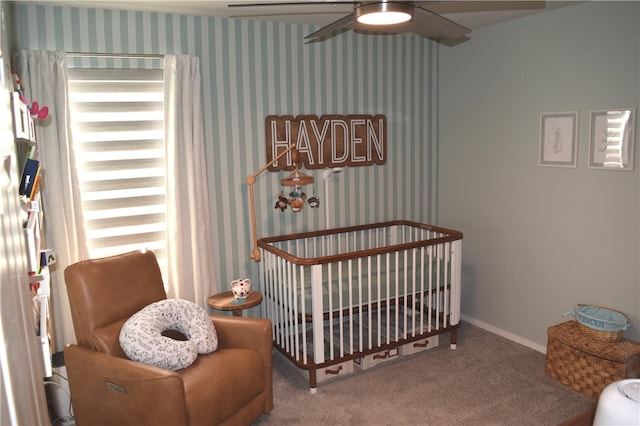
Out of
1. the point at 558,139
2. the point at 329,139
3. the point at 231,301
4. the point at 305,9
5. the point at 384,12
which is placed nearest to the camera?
the point at 384,12

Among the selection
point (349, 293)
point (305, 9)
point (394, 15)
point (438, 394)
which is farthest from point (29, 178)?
point (438, 394)

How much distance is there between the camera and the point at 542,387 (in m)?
3.17

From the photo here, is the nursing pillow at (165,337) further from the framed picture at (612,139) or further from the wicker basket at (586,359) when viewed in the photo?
the framed picture at (612,139)

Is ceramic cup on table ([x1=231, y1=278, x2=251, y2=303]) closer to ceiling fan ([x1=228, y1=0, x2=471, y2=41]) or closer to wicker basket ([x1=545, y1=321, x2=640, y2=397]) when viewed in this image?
ceiling fan ([x1=228, y1=0, x2=471, y2=41])

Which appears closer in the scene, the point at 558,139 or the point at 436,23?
the point at 436,23

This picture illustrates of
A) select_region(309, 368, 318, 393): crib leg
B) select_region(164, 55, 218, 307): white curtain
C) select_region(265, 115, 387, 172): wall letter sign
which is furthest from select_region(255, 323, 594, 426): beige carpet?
select_region(265, 115, 387, 172): wall letter sign

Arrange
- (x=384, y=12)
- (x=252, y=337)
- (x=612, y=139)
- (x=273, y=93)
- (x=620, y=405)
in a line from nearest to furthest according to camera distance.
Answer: (x=620, y=405)
(x=384, y=12)
(x=252, y=337)
(x=612, y=139)
(x=273, y=93)

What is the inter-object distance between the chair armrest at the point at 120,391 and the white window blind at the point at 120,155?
930 millimetres

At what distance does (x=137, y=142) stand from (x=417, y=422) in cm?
240

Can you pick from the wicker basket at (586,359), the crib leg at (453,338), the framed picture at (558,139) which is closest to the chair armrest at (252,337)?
the crib leg at (453,338)

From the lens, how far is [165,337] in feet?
8.45

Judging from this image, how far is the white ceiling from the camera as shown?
2.92 meters

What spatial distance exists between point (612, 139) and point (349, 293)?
1909mm

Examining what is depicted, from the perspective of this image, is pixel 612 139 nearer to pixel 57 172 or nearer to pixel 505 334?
pixel 505 334
